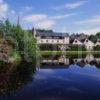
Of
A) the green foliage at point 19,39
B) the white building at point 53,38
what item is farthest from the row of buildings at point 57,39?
the green foliage at point 19,39

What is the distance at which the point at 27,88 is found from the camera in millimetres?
23391

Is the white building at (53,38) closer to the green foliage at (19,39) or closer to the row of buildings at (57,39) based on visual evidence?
the row of buildings at (57,39)

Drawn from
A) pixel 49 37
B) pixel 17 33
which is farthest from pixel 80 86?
pixel 49 37

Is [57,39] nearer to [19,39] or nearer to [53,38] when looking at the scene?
[53,38]

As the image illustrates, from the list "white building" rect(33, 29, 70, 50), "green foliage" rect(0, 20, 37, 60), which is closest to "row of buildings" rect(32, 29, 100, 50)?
"white building" rect(33, 29, 70, 50)

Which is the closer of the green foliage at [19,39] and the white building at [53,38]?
the green foliage at [19,39]

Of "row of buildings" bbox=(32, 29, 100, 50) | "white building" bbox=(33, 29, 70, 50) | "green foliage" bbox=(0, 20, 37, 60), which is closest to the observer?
"green foliage" bbox=(0, 20, 37, 60)

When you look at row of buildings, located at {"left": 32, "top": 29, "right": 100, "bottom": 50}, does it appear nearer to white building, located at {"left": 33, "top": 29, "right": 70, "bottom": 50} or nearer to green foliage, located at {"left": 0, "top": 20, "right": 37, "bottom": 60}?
white building, located at {"left": 33, "top": 29, "right": 70, "bottom": 50}

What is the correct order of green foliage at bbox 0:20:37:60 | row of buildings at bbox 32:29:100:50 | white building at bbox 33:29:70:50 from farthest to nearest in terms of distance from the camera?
row of buildings at bbox 32:29:100:50 → white building at bbox 33:29:70:50 → green foliage at bbox 0:20:37:60

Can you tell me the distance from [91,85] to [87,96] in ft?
18.2

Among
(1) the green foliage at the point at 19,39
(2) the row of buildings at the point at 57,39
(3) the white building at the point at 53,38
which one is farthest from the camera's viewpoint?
(2) the row of buildings at the point at 57,39

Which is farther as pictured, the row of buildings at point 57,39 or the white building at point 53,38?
the row of buildings at point 57,39

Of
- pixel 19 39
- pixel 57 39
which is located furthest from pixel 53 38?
pixel 19 39

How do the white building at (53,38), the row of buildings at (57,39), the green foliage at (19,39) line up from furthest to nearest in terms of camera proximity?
1. the row of buildings at (57,39)
2. the white building at (53,38)
3. the green foliage at (19,39)
